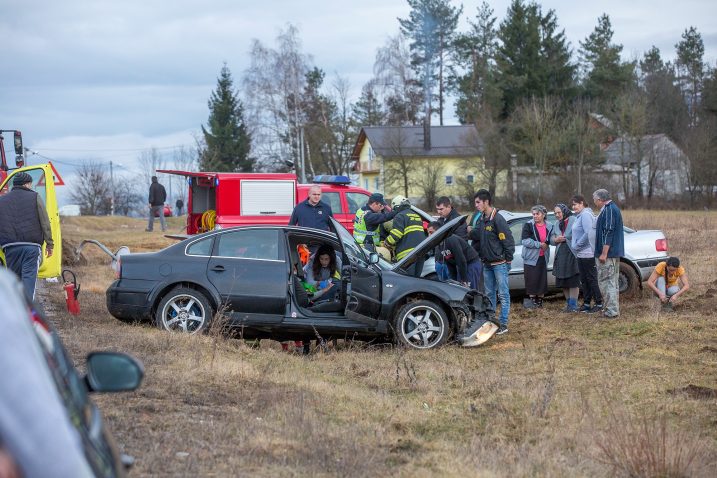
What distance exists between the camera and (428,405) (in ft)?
24.0

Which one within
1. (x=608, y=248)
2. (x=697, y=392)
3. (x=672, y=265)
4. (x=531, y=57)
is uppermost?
(x=531, y=57)

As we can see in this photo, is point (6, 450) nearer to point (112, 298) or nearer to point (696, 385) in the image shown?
point (696, 385)

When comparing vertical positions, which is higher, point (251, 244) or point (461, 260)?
point (251, 244)

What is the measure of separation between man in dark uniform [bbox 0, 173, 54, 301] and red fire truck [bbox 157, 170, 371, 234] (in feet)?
20.1

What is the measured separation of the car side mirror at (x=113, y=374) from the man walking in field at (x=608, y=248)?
10.0 m

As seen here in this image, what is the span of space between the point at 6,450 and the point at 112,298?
876cm

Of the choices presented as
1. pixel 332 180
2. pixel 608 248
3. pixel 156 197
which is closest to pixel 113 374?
pixel 608 248

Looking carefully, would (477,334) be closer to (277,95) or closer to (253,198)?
(253,198)

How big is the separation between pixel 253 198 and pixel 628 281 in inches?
277

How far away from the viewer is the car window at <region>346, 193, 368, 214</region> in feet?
59.1

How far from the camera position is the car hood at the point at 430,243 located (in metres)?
10.2

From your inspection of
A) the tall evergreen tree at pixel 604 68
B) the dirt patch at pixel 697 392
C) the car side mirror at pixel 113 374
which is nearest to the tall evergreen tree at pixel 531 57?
the tall evergreen tree at pixel 604 68

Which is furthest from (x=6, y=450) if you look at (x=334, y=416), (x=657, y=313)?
(x=657, y=313)

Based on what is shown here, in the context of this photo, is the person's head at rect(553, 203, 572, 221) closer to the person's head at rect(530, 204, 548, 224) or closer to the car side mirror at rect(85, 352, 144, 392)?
the person's head at rect(530, 204, 548, 224)
